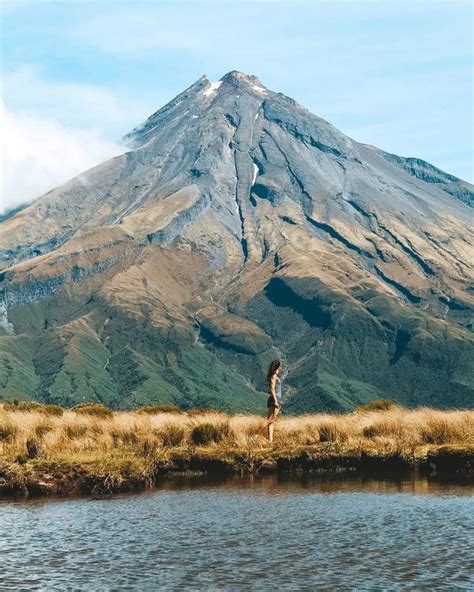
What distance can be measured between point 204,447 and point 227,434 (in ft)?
4.34

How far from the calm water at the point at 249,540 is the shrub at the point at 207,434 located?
671cm

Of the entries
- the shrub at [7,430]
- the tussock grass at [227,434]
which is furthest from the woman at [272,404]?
the shrub at [7,430]

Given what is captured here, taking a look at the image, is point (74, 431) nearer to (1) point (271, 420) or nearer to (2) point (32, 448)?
(2) point (32, 448)

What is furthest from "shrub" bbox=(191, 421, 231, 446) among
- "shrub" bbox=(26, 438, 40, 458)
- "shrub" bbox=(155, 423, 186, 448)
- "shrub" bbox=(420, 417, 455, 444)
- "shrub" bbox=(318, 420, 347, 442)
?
"shrub" bbox=(420, 417, 455, 444)

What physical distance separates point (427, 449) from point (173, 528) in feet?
47.2

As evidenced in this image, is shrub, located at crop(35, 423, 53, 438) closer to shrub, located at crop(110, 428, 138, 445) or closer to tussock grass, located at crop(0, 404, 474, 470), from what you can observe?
tussock grass, located at crop(0, 404, 474, 470)

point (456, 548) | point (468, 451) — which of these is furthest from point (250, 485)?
point (456, 548)

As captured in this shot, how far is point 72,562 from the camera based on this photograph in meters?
18.5

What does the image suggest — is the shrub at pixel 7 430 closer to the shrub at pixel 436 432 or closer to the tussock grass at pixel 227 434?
the tussock grass at pixel 227 434

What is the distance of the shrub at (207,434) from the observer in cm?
3556

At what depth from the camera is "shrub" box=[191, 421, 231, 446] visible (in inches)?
1400

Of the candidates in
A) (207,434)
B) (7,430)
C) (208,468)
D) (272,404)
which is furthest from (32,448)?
(272,404)

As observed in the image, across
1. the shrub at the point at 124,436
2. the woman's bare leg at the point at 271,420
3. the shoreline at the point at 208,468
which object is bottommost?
the shoreline at the point at 208,468

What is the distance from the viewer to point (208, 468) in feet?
110
